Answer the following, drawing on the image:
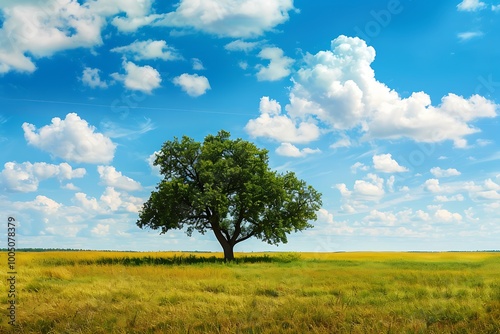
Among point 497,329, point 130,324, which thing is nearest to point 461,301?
point 497,329

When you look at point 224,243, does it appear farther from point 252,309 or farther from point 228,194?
point 252,309

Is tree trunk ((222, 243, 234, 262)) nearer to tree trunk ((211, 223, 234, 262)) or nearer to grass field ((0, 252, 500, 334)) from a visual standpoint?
tree trunk ((211, 223, 234, 262))

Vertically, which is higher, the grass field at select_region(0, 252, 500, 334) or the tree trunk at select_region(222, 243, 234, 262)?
the tree trunk at select_region(222, 243, 234, 262)

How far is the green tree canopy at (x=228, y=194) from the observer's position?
4359 centimetres

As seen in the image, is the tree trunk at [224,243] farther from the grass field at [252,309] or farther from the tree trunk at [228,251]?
the grass field at [252,309]

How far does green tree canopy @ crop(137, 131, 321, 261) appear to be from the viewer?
43.6m

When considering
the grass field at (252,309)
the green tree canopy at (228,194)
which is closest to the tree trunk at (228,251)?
the green tree canopy at (228,194)

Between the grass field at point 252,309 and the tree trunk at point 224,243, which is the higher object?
the tree trunk at point 224,243

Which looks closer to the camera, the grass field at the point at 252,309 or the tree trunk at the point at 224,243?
the grass field at the point at 252,309

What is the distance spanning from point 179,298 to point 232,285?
12.7 feet

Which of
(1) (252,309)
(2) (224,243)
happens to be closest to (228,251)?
(2) (224,243)

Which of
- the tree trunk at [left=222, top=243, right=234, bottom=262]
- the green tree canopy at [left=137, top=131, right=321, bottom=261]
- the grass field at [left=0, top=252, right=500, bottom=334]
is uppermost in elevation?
the green tree canopy at [left=137, top=131, right=321, bottom=261]

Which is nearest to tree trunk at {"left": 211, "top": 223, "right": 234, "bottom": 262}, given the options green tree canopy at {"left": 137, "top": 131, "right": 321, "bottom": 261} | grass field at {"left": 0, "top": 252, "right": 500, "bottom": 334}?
green tree canopy at {"left": 137, "top": 131, "right": 321, "bottom": 261}

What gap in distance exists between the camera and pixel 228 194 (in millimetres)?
46000
